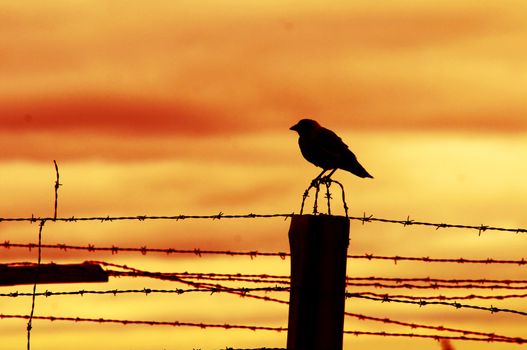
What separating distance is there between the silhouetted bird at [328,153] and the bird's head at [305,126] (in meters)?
0.32

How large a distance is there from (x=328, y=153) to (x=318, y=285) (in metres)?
4.76

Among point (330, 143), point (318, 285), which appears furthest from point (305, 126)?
point (318, 285)

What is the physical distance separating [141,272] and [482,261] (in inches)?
117

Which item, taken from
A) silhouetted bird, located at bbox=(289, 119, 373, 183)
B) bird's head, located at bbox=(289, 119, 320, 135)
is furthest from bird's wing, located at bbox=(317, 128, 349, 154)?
bird's head, located at bbox=(289, 119, 320, 135)

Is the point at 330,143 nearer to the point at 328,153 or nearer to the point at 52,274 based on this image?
the point at 328,153

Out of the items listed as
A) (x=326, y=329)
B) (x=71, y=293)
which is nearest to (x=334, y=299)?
(x=326, y=329)

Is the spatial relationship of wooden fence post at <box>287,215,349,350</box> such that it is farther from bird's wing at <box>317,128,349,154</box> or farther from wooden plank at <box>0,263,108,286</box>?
bird's wing at <box>317,128,349,154</box>

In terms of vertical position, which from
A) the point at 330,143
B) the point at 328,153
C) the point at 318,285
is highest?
the point at 330,143

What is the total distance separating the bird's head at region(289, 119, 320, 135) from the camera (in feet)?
40.3

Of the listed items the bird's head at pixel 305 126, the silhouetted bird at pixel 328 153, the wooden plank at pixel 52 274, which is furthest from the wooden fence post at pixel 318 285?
the bird's head at pixel 305 126

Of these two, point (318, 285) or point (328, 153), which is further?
point (328, 153)

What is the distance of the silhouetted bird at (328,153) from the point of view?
1156cm

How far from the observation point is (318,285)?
22.7 ft

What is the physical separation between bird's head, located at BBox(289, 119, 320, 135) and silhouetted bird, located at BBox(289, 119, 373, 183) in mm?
324
